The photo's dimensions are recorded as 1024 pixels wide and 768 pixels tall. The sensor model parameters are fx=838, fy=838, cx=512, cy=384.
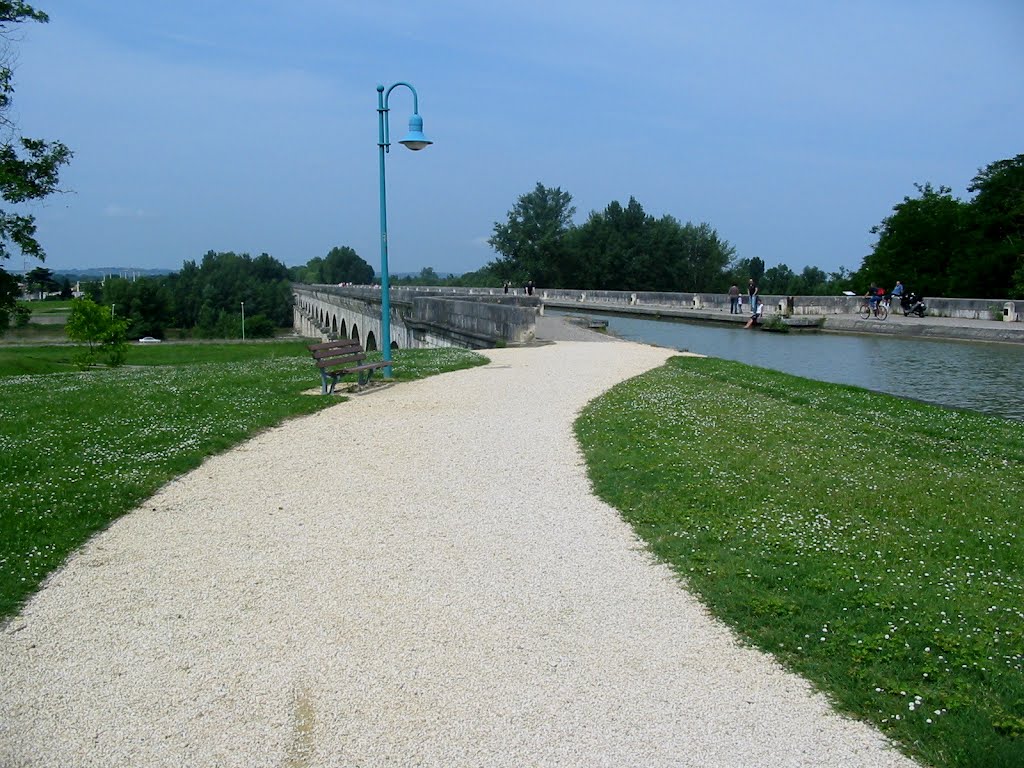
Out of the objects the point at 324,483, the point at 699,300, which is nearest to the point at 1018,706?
the point at 324,483

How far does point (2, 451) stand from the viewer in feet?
29.4

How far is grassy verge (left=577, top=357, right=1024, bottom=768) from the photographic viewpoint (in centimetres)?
406

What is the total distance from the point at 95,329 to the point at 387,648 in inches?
1482

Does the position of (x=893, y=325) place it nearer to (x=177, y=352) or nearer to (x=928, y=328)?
(x=928, y=328)

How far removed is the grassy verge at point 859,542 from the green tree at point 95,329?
32092mm

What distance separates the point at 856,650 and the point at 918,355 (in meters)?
22.6

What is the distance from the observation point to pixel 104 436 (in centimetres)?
990

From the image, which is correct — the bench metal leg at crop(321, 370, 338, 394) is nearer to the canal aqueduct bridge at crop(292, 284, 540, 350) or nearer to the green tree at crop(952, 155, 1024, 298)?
the canal aqueduct bridge at crop(292, 284, 540, 350)

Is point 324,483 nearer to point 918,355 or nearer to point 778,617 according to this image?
point 778,617

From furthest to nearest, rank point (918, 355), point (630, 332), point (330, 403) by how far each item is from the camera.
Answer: point (630, 332) < point (918, 355) < point (330, 403)

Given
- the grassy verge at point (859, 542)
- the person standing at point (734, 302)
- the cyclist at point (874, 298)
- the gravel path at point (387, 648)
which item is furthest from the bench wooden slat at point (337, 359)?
the person standing at point (734, 302)

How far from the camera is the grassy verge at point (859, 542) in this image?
4059 millimetres

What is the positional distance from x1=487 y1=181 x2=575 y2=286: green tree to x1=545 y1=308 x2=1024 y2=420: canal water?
5549cm

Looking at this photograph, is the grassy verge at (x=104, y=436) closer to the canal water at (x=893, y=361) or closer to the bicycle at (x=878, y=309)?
the canal water at (x=893, y=361)
